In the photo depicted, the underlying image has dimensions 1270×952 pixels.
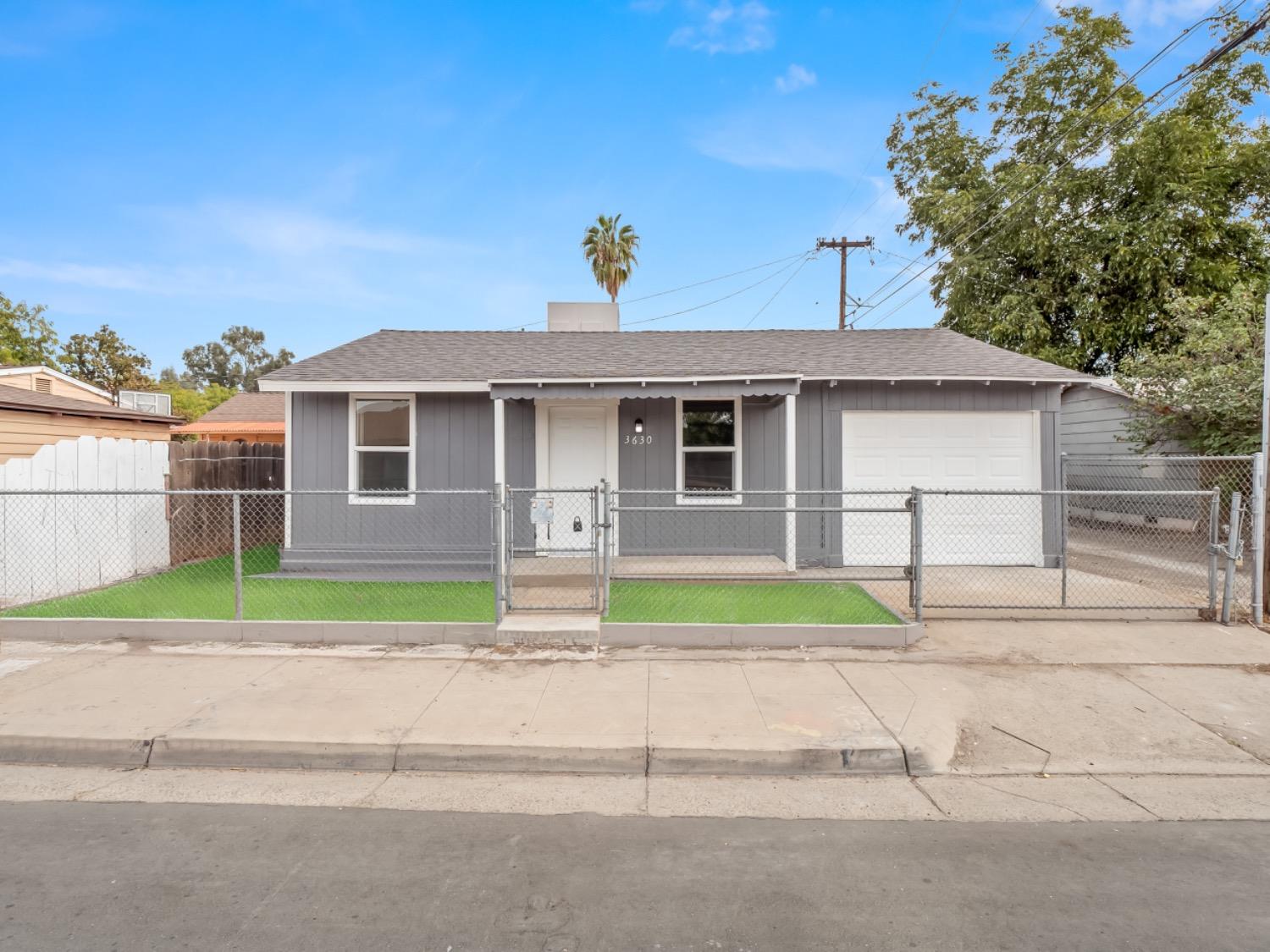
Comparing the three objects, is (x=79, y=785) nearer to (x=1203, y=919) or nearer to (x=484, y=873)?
(x=484, y=873)

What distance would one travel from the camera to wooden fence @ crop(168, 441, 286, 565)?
36.0 feet

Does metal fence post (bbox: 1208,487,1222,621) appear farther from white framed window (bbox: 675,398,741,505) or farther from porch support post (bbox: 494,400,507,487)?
porch support post (bbox: 494,400,507,487)

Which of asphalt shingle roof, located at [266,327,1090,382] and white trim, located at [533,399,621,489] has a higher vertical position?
asphalt shingle roof, located at [266,327,1090,382]

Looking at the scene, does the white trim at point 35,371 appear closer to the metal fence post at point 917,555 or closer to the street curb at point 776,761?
the street curb at point 776,761

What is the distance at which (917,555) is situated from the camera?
676cm

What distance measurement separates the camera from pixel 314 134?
14969 millimetres

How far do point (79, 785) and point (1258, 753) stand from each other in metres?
7.23

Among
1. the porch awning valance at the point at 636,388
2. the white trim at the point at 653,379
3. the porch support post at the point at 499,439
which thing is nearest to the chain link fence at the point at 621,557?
the porch support post at the point at 499,439

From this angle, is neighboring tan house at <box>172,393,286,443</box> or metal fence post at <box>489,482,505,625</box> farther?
neighboring tan house at <box>172,393,286,443</box>

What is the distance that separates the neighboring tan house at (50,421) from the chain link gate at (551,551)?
23.9 ft

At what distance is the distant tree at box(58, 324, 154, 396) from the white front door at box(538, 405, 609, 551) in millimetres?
46777

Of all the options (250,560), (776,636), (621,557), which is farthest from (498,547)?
(250,560)

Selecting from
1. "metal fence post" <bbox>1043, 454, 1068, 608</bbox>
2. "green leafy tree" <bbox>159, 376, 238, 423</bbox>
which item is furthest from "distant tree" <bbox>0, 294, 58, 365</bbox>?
"metal fence post" <bbox>1043, 454, 1068, 608</bbox>

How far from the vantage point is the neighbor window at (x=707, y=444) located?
34.8ft
